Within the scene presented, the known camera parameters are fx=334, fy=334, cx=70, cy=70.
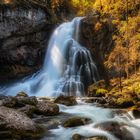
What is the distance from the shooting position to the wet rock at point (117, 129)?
12787 mm

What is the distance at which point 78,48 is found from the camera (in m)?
29.1

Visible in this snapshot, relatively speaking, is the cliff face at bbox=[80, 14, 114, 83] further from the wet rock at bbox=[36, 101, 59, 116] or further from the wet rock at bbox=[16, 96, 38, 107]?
the wet rock at bbox=[36, 101, 59, 116]

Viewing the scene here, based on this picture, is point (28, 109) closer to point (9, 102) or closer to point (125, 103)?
point (9, 102)

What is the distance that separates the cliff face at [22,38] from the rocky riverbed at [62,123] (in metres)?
13.4

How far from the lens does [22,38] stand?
30.8m

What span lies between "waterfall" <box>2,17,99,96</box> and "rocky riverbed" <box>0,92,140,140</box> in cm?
820

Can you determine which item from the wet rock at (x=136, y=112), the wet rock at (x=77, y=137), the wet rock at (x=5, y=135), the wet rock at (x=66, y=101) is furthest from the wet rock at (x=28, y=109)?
the wet rock at (x=136, y=112)

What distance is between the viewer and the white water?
12950 millimetres

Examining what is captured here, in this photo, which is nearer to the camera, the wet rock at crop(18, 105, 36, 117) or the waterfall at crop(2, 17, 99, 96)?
the wet rock at crop(18, 105, 36, 117)

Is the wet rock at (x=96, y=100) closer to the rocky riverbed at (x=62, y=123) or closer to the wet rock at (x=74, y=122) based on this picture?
the rocky riverbed at (x=62, y=123)

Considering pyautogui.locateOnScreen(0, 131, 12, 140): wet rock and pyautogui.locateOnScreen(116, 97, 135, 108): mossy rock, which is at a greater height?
pyautogui.locateOnScreen(0, 131, 12, 140): wet rock

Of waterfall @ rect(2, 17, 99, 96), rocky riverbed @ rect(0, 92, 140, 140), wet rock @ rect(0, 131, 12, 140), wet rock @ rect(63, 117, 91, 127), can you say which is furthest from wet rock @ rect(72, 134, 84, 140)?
waterfall @ rect(2, 17, 99, 96)

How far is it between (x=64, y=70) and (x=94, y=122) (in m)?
14.3

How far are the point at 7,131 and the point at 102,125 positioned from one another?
3923 millimetres
